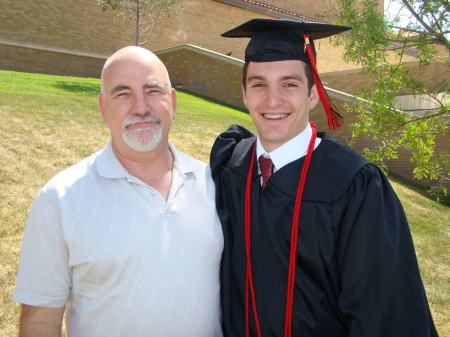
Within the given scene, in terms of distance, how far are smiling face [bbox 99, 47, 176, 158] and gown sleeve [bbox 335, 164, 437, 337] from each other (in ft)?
3.50

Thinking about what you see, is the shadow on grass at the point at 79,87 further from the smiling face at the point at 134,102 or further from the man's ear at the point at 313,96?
the man's ear at the point at 313,96

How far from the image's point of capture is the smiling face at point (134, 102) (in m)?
2.31

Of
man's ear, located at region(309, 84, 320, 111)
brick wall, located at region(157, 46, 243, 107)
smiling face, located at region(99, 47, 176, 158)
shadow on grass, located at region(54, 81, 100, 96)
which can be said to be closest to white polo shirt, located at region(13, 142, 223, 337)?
smiling face, located at region(99, 47, 176, 158)

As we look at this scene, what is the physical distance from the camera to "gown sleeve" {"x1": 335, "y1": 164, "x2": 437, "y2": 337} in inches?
73.7

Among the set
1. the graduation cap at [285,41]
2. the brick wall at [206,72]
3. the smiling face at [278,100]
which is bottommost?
the brick wall at [206,72]

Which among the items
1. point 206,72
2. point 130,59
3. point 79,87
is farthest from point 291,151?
point 206,72

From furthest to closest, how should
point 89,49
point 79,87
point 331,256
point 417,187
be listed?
point 89,49 → point 79,87 → point 417,187 → point 331,256

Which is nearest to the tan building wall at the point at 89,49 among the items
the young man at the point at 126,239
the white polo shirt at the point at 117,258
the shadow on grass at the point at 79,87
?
the shadow on grass at the point at 79,87

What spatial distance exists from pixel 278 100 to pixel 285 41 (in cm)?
35

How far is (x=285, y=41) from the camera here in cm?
238

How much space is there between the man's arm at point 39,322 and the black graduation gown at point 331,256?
0.80m

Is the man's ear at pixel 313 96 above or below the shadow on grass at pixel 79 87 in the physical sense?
above

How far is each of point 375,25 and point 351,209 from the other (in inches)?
104

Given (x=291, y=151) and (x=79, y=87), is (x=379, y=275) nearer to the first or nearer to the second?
(x=291, y=151)
